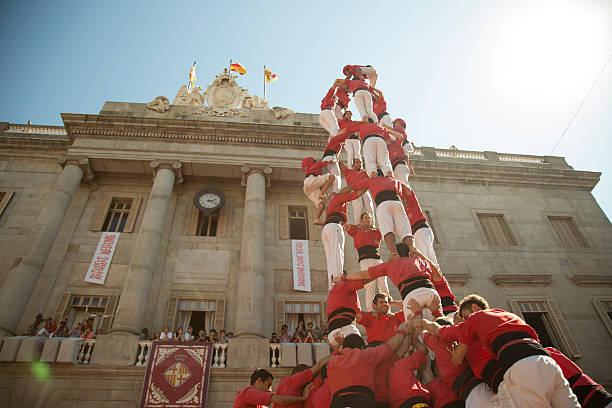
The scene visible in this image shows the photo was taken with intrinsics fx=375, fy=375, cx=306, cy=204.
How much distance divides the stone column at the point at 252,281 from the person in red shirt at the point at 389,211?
858 cm

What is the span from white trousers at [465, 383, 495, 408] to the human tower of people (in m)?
0.01

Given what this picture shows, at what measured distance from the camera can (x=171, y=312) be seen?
15.8 metres

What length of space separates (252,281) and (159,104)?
467 inches

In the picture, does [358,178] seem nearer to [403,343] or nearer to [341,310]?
[341,310]

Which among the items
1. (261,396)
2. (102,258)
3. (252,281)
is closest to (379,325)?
(261,396)

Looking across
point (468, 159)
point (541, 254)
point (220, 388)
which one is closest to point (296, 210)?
point (220, 388)

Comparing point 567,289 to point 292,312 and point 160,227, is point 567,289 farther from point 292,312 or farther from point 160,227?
point 160,227

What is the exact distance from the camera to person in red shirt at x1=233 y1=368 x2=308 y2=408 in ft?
17.5

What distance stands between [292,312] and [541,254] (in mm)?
13202

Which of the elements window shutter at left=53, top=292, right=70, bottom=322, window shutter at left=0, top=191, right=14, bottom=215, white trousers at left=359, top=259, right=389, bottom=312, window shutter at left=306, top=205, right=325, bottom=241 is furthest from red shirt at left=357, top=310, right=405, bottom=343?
window shutter at left=0, top=191, right=14, bottom=215

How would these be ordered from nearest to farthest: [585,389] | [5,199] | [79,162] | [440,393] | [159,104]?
1. [585,389]
2. [440,393]
3. [5,199]
4. [79,162]
5. [159,104]

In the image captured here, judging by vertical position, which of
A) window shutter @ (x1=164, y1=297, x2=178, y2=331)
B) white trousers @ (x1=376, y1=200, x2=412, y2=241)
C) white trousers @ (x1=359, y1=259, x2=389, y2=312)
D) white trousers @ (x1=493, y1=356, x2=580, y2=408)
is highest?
window shutter @ (x1=164, y1=297, x2=178, y2=331)

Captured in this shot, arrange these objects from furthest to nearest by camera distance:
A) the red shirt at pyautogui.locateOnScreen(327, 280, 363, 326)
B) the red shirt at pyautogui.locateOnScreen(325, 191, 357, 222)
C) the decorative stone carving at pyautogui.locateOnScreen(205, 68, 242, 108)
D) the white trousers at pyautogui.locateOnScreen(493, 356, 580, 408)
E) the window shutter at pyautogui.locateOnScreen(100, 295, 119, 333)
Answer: the decorative stone carving at pyautogui.locateOnScreen(205, 68, 242, 108) → the window shutter at pyautogui.locateOnScreen(100, 295, 119, 333) → the red shirt at pyautogui.locateOnScreen(325, 191, 357, 222) → the red shirt at pyautogui.locateOnScreen(327, 280, 363, 326) → the white trousers at pyautogui.locateOnScreen(493, 356, 580, 408)

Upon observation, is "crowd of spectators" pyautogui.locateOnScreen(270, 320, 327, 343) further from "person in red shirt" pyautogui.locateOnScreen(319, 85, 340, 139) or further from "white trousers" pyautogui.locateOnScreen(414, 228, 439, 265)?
"person in red shirt" pyautogui.locateOnScreen(319, 85, 340, 139)
